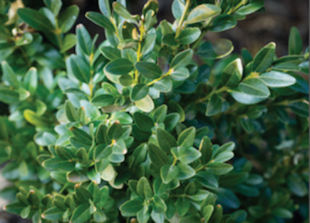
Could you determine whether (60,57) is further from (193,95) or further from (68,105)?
(193,95)

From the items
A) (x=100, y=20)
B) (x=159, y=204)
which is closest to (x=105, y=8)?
(x=100, y=20)

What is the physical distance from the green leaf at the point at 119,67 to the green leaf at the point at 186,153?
20cm

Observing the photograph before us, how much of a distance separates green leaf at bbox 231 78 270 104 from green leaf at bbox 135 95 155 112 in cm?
22

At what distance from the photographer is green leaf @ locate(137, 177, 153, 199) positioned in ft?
2.62

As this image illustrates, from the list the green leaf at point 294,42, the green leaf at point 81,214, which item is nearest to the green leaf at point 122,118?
the green leaf at point 81,214

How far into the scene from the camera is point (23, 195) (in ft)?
3.04

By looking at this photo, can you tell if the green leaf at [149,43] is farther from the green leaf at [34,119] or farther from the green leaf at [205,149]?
the green leaf at [34,119]

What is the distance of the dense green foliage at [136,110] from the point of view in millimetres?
784

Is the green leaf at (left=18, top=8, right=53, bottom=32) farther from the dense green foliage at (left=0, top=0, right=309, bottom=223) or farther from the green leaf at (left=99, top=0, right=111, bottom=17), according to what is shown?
the green leaf at (left=99, top=0, right=111, bottom=17)

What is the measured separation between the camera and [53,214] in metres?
0.88

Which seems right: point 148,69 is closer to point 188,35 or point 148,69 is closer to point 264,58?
point 188,35

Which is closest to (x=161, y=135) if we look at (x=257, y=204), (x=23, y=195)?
(x=23, y=195)

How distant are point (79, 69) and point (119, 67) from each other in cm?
22

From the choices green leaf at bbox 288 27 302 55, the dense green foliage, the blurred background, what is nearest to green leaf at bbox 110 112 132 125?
the dense green foliage
